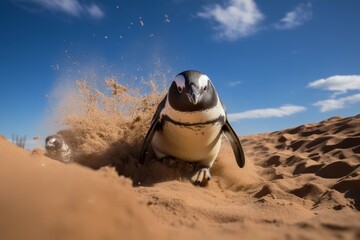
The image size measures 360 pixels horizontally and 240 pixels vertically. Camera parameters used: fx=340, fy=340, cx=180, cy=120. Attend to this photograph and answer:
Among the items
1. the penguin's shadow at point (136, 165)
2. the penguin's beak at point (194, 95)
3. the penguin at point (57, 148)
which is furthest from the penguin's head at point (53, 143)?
the penguin's beak at point (194, 95)

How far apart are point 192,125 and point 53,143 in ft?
14.5

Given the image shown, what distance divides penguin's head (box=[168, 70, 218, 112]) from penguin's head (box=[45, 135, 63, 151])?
13.6 ft

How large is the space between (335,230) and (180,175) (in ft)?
10.0

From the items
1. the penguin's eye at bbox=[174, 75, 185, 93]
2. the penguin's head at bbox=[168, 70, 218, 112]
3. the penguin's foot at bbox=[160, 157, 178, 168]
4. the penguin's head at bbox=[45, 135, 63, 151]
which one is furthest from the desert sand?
the penguin's head at bbox=[45, 135, 63, 151]

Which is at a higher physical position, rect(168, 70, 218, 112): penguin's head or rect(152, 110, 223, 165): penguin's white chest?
rect(168, 70, 218, 112): penguin's head

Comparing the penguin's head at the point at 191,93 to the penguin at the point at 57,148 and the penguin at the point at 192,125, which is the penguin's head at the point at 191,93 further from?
the penguin at the point at 57,148

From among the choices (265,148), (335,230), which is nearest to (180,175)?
(335,230)

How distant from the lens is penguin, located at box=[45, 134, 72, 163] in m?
7.22

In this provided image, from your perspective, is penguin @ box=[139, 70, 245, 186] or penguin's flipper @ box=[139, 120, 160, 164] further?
penguin's flipper @ box=[139, 120, 160, 164]

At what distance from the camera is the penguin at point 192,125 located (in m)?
4.16

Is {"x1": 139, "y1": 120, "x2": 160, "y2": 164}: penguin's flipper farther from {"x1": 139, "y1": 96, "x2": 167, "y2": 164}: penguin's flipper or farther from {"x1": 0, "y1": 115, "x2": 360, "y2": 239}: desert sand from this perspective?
{"x1": 0, "y1": 115, "x2": 360, "y2": 239}: desert sand

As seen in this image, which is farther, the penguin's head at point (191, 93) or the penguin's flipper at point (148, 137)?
the penguin's flipper at point (148, 137)

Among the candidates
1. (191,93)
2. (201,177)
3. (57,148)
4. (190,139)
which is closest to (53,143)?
(57,148)

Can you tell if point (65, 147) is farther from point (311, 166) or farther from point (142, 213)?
point (142, 213)
